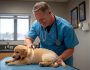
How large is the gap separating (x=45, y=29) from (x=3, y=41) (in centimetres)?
349

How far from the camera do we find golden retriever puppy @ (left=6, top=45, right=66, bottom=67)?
5.28ft

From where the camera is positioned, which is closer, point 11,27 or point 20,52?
point 20,52

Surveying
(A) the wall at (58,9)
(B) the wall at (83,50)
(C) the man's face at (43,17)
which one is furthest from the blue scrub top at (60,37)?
(A) the wall at (58,9)

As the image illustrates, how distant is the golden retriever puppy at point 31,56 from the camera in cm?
161

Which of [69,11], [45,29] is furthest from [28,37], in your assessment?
[69,11]

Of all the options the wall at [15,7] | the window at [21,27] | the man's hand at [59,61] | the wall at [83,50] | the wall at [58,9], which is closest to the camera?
the man's hand at [59,61]

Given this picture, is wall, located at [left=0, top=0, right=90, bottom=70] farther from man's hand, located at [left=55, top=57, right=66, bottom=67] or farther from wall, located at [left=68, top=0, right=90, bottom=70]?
man's hand, located at [left=55, top=57, right=66, bottom=67]

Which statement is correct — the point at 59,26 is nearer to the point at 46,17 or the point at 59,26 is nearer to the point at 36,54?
the point at 46,17

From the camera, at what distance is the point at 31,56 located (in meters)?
1.68

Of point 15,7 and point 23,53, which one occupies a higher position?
point 15,7

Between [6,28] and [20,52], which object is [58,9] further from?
[20,52]

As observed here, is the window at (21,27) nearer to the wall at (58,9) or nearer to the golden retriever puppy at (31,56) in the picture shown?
the wall at (58,9)

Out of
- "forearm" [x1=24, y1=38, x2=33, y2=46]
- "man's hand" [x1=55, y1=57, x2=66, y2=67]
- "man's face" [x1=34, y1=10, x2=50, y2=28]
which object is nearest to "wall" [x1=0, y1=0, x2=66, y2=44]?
"forearm" [x1=24, y1=38, x2=33, y2=46]

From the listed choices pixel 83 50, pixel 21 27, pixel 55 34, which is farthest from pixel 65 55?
pixel 21 27
